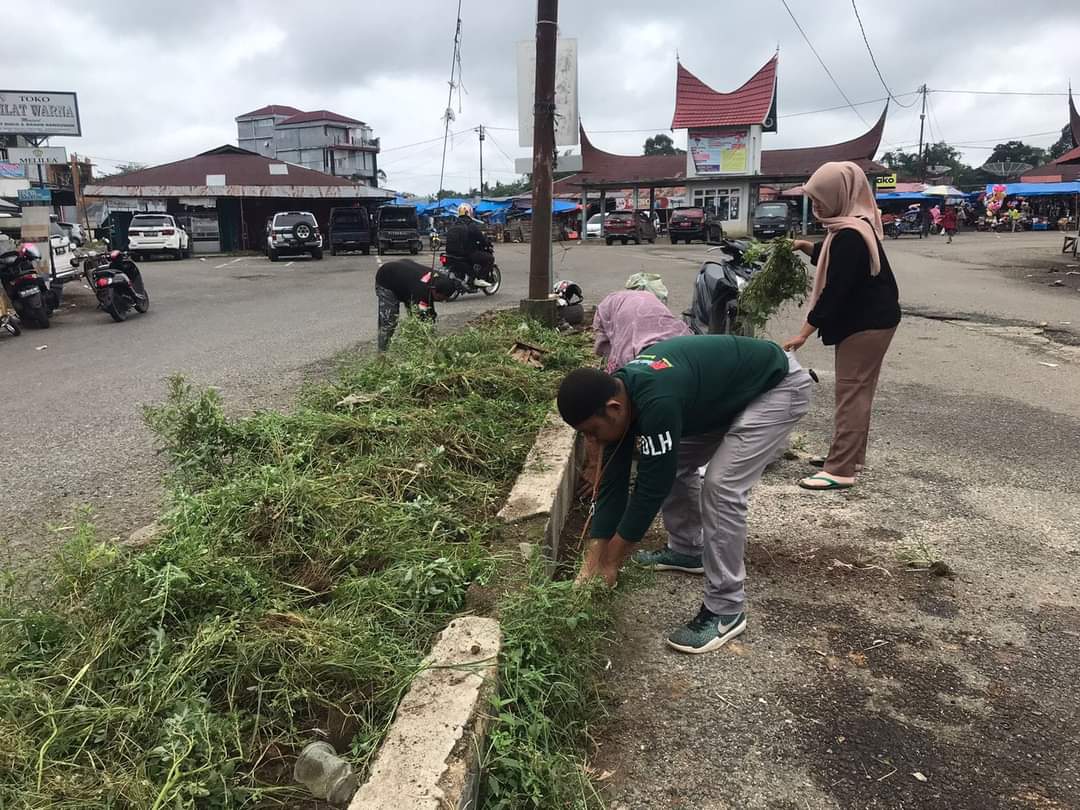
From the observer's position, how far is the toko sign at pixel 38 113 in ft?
134

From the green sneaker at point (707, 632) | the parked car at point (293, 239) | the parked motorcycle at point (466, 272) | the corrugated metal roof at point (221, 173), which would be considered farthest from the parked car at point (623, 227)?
the green sneaker at point (707, 632)

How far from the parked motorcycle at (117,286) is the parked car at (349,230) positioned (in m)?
→ 15.0

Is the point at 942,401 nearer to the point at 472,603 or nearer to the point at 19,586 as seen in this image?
the point at 472,603

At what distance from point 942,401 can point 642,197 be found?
6006 centimetres

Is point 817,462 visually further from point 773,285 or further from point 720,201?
point 720,201

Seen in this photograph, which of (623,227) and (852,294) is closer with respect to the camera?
(852,294)

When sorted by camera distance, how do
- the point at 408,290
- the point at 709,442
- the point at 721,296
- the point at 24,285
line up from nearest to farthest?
the point at 709,442
the point at 721,296
the point at 408,290
the point at 24,285

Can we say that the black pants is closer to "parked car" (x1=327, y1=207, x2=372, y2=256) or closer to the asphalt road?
the asphalt road

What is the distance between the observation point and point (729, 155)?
1524 inches

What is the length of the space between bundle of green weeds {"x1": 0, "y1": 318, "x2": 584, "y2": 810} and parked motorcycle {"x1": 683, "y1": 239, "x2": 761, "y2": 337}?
197cm

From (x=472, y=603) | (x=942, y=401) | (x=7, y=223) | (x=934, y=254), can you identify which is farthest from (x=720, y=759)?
(x=934, y=254)

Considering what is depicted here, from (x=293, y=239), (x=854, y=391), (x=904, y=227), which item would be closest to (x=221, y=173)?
(x=293, y=239)

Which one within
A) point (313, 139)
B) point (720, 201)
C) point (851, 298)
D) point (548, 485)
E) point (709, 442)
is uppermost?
point (313, 139)

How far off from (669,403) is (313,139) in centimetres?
8863
